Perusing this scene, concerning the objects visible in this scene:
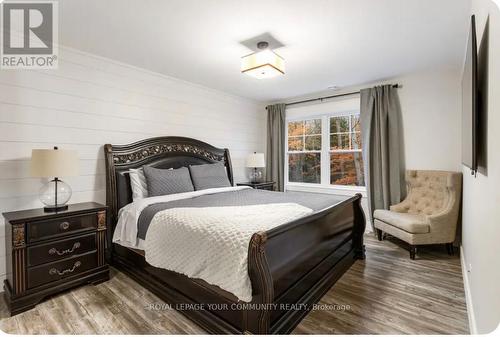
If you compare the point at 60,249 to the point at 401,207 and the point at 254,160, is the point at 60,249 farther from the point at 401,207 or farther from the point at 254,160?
the point at 401,207

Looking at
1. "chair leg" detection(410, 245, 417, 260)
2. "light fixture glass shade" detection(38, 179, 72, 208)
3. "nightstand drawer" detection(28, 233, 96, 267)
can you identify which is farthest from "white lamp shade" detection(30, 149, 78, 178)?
"chair leg" detection(410, 245, 417, 260)

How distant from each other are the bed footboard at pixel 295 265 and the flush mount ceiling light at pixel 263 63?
1.57 metres

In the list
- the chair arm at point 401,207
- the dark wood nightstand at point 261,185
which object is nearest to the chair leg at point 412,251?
the chair arm at point 401,207

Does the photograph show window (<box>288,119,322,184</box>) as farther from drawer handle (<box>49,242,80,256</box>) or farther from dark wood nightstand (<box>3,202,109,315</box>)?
drawer handle (<box>49,242,80,256</box>)

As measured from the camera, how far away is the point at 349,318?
1961 mm

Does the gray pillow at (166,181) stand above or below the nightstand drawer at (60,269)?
above

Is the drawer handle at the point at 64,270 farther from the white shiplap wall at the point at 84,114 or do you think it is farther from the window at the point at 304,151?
the window at the point at 304,151

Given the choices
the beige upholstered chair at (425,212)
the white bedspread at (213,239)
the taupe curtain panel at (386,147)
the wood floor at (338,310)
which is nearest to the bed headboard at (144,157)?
the wood floor at (338,310)

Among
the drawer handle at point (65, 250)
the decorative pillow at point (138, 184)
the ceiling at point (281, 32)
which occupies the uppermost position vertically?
the ceiling at point (281, 32)

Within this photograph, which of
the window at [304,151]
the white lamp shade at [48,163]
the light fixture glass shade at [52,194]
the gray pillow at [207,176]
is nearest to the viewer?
the white lamp shade at [48,163]

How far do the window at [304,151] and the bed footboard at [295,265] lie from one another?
206 centimetres

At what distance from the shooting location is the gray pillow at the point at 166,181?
3.04 m

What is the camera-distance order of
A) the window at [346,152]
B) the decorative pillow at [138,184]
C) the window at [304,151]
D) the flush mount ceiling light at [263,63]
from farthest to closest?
the window at [304,151] < the window at [346,152] < the decorative pillow at [138,184] < the flush mount ceiling light at [263,63]

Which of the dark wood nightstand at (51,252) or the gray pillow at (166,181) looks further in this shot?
the gray pillow at (166,181)
